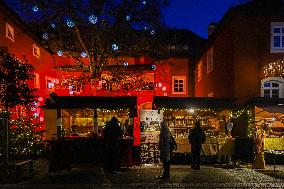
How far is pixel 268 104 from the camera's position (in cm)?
2138

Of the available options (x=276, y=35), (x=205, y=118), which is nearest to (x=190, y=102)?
(x=205, y=118)

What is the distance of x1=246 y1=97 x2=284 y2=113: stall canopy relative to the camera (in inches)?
822

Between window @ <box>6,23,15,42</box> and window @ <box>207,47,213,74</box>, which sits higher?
window @ <box>6,23,15,42</box>

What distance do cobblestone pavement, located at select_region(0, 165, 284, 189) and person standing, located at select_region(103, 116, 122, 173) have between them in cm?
41

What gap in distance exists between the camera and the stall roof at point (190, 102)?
22078 mm

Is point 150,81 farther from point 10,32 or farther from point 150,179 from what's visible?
point 150,179

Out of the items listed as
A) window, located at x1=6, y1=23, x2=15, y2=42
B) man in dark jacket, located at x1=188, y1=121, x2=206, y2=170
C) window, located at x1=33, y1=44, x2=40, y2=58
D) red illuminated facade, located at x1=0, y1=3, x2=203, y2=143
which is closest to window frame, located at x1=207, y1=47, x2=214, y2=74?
red illuminated facade, located at x1=0, y1=3, x2=203, y2=143

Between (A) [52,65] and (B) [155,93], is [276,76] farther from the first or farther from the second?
(A) [52,65]

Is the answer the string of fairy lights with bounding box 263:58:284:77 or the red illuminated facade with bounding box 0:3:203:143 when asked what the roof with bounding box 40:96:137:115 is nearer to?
the red illuminated facade with bounding box 0:3:203:143

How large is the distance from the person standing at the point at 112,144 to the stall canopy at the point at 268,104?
6916 mm

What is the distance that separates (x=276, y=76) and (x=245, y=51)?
1.93 metres

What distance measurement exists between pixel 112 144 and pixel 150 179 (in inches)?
95.4

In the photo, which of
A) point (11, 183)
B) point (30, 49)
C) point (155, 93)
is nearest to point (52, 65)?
point (30, 49)

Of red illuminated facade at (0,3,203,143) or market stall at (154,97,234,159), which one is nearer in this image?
market stall at (154,97,234,159)
